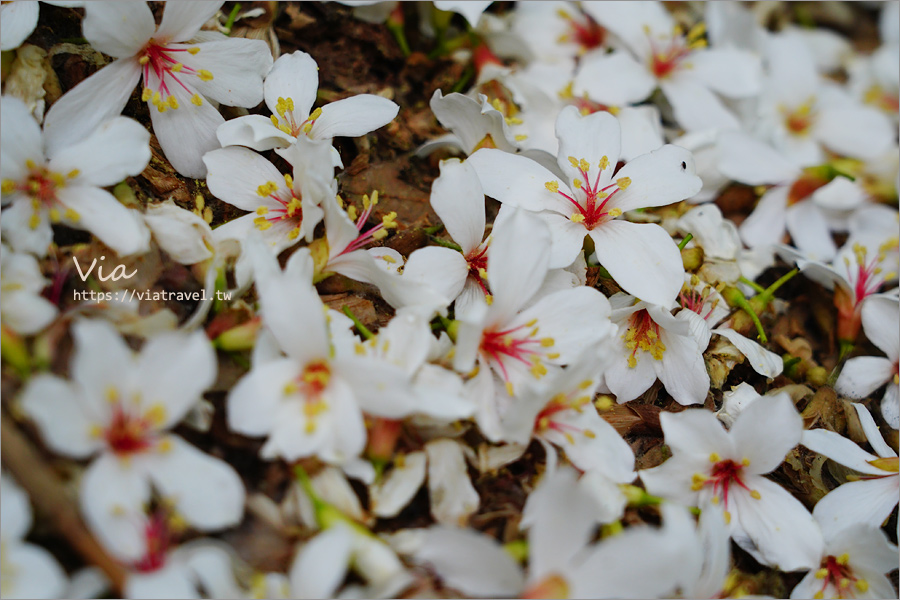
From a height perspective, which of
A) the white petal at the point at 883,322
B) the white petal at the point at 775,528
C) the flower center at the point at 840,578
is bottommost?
the flower center at the point at 840,578

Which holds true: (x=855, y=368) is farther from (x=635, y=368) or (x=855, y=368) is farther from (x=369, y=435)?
(x=369, y=435)

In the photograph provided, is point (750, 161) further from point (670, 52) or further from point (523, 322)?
point (523, 322)

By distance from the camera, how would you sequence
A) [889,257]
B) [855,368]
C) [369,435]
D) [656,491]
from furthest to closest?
[889,257] < [855,368] < [656,491] < [369,435]

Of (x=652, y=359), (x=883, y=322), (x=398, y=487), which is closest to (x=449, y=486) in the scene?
(x=398, y=487)

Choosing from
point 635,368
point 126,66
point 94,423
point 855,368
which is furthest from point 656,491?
point 126,66

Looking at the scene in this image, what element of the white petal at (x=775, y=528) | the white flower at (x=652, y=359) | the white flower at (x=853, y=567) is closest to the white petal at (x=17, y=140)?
the white flower at (x=652, y=359)

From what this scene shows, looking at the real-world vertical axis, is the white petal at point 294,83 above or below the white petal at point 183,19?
below

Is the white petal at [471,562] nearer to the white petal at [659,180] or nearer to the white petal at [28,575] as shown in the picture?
the white petal at [28,575]
